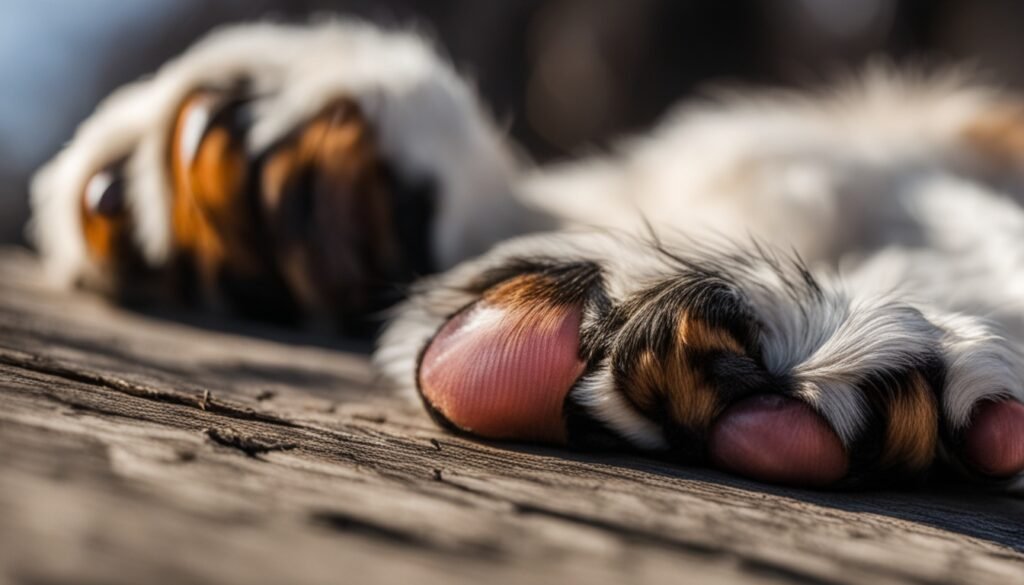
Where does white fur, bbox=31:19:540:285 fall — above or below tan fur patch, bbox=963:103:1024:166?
below

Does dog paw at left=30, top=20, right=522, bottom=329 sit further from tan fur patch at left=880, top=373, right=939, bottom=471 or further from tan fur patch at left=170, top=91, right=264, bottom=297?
tan fur patch at left=880, top=373, right=939, bottom=471

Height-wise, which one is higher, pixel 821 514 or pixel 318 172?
pixel 318 172

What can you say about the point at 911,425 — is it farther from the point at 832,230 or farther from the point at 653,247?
the point at 832,230

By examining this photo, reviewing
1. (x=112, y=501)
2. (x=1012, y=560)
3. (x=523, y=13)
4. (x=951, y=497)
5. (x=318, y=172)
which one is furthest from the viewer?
(x=523, y=13)

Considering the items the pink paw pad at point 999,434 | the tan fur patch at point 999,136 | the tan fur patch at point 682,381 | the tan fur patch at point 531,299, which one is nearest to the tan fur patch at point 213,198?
the tan fur patch at point 531,299

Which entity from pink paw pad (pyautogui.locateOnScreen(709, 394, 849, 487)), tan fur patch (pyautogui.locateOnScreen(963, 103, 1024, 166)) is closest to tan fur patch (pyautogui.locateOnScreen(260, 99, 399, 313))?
pink paw pad (pyautogui.locateOnScreen(709, 394, 849, 487))

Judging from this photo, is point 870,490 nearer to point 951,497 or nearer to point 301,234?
point 951,497

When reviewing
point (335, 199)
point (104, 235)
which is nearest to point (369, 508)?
point (335, 199)

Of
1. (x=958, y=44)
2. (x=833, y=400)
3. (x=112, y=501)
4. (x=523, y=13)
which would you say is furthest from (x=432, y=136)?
(x=958, y=44)

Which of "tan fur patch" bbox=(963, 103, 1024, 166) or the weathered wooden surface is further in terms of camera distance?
"tan fur patch" bbox=(963, 103, 1024, 166)
